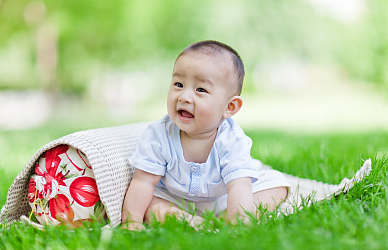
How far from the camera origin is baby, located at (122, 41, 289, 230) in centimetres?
217

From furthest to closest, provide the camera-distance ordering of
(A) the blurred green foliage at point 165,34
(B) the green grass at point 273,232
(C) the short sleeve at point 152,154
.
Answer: (A) the blurred green foliage at point 165,34 → (C) the short sleeve at point 152,154 → (B) the green grass at point 273,232

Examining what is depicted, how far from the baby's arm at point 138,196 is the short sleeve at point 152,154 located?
0.04 metres

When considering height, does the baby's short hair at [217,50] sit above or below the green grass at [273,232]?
above

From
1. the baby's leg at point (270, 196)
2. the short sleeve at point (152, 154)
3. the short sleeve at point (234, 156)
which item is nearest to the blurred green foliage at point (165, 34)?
the short sleeve at point (152, 154)

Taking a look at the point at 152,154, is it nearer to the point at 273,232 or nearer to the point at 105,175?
the point at 105,175

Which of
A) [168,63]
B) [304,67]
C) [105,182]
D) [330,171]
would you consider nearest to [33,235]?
[105,182]

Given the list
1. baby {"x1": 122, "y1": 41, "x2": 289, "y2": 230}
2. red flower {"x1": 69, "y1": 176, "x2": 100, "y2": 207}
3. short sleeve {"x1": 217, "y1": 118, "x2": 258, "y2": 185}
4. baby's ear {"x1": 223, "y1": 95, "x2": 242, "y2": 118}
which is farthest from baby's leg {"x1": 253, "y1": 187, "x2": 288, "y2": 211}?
red flower {"x1": 69, "y1": 176, "x2": 100, "y2": 207}

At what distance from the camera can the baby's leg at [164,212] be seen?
2.05 meters

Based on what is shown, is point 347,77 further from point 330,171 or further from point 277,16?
point 330,171

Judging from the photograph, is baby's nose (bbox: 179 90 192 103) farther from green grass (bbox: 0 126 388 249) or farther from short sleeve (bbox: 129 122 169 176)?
green grass (bbox: 0 126 388 249)

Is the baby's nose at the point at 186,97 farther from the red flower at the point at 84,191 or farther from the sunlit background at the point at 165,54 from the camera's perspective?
the sunlit background at the point at 165,54

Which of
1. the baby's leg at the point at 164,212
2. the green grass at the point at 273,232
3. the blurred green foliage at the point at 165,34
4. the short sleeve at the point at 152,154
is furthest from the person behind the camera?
the blurred green foliage at the point at 165,34

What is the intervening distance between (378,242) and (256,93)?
810 inches

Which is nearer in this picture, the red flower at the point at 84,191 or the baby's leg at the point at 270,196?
the red flower at the point at 84,191
